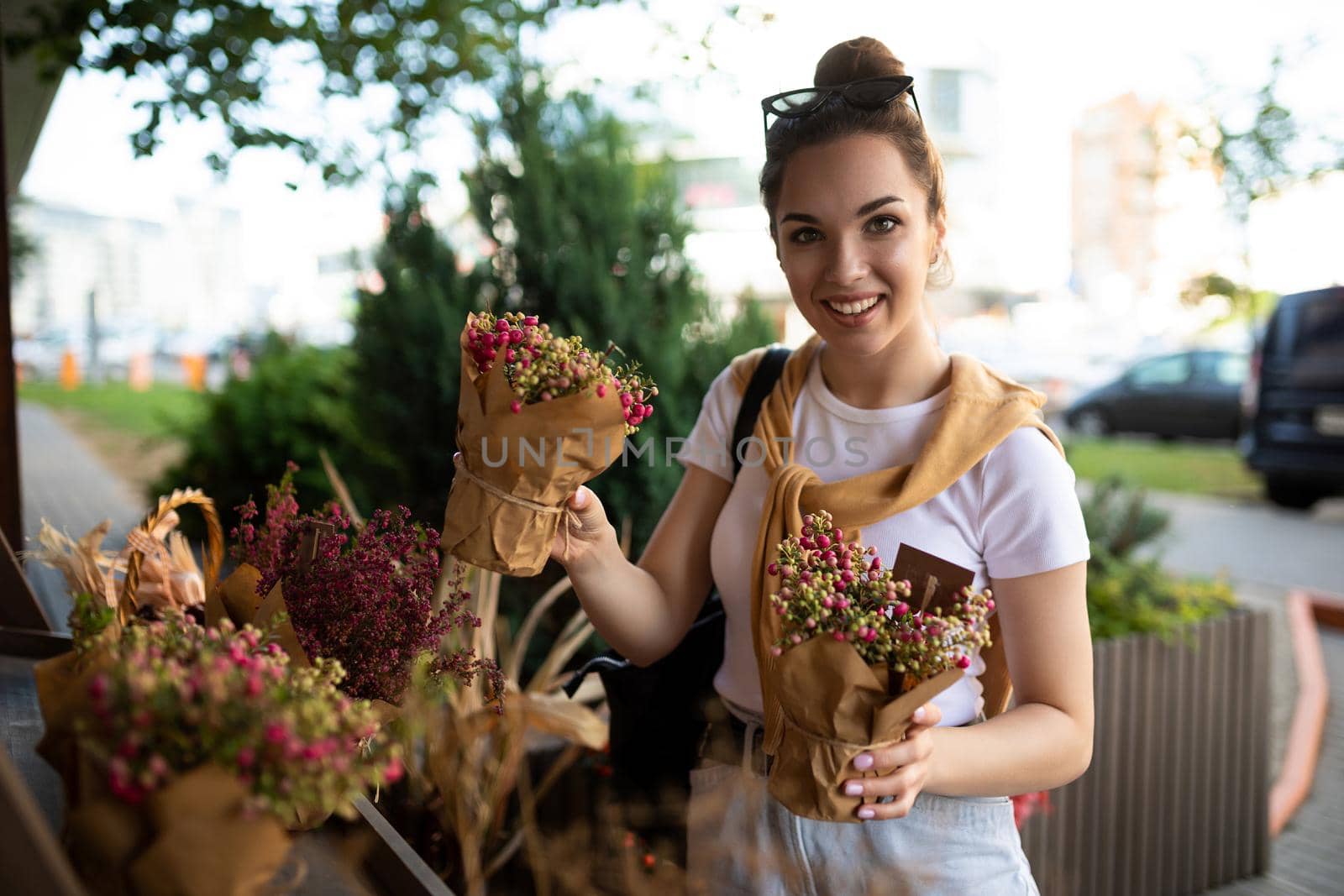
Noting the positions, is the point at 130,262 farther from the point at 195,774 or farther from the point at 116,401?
the point at 195,774

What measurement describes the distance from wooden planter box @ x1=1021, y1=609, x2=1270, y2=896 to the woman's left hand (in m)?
1.97

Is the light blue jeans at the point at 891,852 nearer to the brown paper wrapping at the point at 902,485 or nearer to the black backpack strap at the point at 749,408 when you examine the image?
the brown paper wrapping at the point at 902,485

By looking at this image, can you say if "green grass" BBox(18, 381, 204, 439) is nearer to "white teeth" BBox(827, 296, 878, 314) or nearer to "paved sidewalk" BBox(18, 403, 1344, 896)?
"paved sidewalk" BBox(18, 403, 1344, 896)

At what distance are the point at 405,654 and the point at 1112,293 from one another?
34652mm

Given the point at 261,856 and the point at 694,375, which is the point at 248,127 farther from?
the point at 261,856

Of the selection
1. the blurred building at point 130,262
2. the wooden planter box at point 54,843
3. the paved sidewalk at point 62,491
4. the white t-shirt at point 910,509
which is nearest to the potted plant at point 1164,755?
the white t-shirt at point 910,509

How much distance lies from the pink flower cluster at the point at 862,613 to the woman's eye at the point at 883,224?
49 centimetres

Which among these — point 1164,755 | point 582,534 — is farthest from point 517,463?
point 1164,755

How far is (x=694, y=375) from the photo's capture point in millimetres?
3393

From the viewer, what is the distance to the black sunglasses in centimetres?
133

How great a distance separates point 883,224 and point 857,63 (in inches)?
9.8

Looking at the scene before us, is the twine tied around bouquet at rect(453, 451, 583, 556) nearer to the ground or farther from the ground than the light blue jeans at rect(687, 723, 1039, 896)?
farther from the ground

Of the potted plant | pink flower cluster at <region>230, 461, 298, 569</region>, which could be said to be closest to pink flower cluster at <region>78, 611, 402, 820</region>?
pink flower cluster at <region>230, 461, 298, 569</region>

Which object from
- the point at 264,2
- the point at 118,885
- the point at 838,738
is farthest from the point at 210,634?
the point at 264,2
